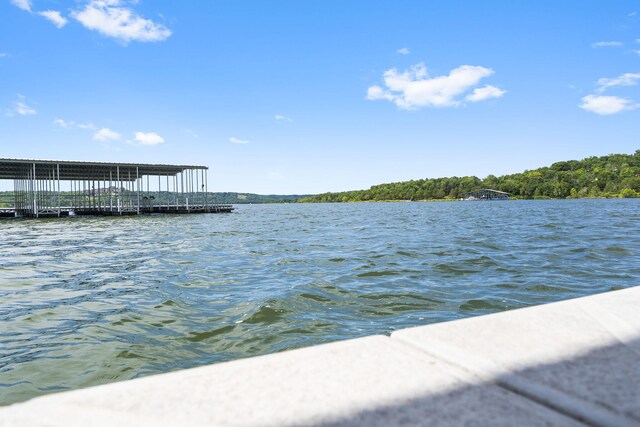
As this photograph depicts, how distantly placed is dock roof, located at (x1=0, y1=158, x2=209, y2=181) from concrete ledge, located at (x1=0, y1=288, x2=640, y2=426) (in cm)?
4608

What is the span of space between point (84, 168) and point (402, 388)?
5211cm

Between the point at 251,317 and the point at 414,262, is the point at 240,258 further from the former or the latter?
the point at 251,317

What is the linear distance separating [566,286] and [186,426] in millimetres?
8350

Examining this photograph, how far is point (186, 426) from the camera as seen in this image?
1.14m

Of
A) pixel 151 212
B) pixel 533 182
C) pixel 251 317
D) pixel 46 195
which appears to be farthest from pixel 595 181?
pixel 251 317

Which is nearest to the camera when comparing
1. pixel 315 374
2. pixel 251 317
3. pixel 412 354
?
pixel 315 374

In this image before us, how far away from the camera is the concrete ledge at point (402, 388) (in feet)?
3.85

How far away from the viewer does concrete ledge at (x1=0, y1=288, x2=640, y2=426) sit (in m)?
1.17

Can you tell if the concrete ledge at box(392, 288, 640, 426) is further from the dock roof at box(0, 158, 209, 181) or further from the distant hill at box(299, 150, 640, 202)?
the distant hill at box(299, 150, 640, 202)

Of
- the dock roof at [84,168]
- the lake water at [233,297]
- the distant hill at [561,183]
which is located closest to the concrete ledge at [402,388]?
the lake water at [233,297]

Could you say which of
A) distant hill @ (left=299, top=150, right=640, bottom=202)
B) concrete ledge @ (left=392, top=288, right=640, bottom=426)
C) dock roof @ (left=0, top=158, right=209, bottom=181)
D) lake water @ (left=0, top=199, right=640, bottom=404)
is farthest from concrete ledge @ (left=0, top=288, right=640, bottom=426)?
distant hill @ (left=299, top=150, right=640, bottom=202)

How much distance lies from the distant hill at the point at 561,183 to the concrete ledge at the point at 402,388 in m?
154

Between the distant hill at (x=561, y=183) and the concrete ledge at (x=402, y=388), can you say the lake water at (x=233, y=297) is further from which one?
the distant hill at (x=561, y=183)

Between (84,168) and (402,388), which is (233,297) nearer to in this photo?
(402,388)
